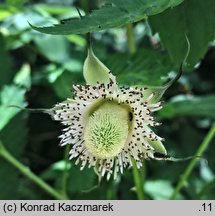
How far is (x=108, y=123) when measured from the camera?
0.60m

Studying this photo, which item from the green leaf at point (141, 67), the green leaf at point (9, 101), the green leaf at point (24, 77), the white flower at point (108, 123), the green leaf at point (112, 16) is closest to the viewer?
the green leaf at point (112, 16)

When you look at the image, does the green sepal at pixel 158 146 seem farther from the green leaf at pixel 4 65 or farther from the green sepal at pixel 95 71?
the green leaf at pixel 4 65

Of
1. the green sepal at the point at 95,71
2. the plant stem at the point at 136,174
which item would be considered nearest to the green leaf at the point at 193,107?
the plant stem at the point at 136,174

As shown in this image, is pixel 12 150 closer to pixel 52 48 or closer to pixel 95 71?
pixel 52 48

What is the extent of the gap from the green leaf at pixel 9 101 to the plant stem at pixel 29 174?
41 mm

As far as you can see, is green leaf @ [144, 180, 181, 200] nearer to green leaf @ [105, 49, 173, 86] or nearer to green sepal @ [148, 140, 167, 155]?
green leaf @ [105, 49, 173, 86]

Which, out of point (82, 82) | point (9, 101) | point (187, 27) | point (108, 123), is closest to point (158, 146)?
point (108, 123)

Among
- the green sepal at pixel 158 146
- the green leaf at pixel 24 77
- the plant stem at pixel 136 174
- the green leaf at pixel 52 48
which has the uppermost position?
the green leaf at pixel 52 48

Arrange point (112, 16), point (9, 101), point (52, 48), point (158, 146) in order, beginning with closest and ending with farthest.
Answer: point (112, 16) → point (158, 146) → point (9, 101) → point (52, 48)

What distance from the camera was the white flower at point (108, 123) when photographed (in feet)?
1.96

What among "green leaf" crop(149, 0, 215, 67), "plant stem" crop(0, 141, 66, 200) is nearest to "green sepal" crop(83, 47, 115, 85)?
"green leaf" crop(149, 0, 215, 67)

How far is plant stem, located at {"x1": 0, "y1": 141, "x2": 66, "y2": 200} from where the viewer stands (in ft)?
2.69

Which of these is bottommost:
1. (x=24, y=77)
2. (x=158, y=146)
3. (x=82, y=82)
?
(x=158, y=146)

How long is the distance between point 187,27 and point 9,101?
0.36 metres
